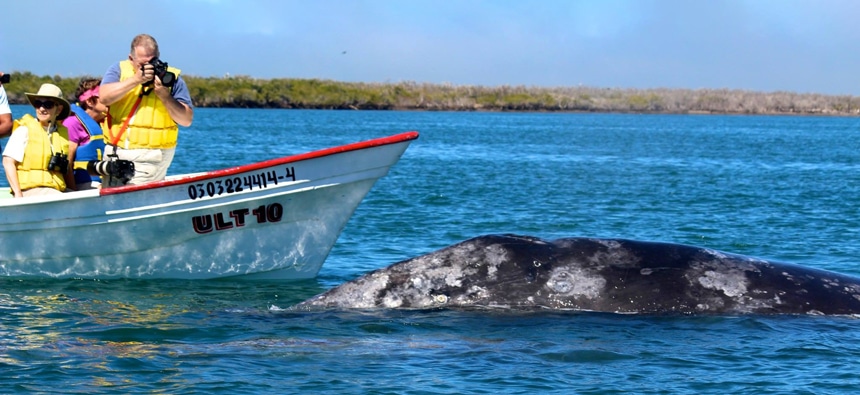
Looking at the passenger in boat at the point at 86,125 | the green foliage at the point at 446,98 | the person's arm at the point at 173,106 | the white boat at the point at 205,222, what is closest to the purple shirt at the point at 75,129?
the passenger in boat at the point at 86,125

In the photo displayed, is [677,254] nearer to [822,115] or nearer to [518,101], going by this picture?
[518,101]

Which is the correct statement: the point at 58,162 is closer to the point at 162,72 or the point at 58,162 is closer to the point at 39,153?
the point at 39,153

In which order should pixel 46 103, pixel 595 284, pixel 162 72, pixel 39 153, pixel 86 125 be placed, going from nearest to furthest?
pixel 595 284 < pixel 162 72 < pixel 46 103 < pixel 39 153 < pixel 86 125

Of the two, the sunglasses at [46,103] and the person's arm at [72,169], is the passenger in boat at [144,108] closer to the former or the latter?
the person's arm at [72,169]

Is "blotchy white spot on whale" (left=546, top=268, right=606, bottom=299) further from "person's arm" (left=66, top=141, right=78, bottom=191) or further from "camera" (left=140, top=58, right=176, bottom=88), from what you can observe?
"person's arm" (left=66, top=141, right=78, bottom=191)

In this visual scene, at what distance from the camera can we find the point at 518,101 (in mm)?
106625

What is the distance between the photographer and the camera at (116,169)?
1063 centimetres

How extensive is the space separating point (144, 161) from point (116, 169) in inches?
12.2

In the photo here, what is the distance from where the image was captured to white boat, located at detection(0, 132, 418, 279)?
10.6 m

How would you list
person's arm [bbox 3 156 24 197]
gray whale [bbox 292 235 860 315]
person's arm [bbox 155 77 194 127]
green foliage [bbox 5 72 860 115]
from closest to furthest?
1. gray whale [bbox 292 235 860 315]
2. person's arm [bbox 155 77 194 127]
3. person's arm [bbox 3 156 24 197]
4. green foliage [bbox 5 72 860 115]

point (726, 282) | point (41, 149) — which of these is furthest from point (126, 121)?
point (726, 282)

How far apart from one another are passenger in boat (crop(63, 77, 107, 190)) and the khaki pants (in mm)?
259

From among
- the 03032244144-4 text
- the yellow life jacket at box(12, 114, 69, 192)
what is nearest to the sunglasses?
the yellow life jacket at box(12, 114, 69, 192)

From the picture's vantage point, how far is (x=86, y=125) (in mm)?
10789
